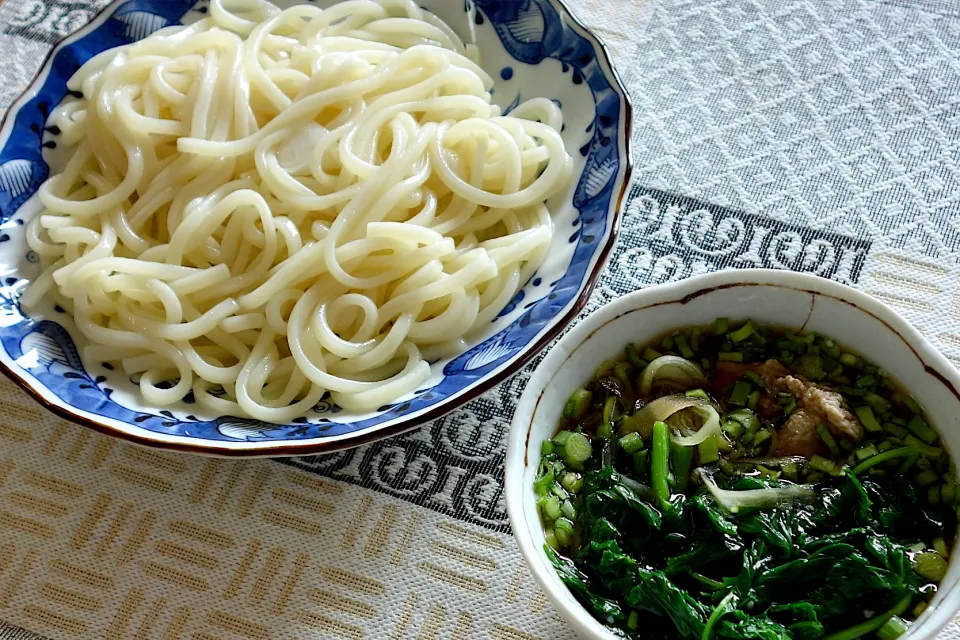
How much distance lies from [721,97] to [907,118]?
16.1 inches

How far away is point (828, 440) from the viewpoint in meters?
1.28

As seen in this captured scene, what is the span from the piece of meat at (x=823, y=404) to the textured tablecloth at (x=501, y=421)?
1.24 ft

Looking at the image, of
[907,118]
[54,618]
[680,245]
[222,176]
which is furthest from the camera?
[907,118]

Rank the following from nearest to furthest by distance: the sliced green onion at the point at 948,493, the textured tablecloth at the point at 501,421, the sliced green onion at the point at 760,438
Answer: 1. the sliced green onion at the point at 948,493
2. the sliced green onion at the point at 760,438
3. the textured tablecloth at the point at 501,421

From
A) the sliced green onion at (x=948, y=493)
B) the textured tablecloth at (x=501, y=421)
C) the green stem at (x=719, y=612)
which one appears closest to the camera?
the green stem at (x=719, y=612)

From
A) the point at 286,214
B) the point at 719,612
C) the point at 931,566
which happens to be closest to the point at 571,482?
the point at 719,612

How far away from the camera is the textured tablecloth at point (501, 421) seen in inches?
56.8

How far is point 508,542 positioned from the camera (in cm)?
148

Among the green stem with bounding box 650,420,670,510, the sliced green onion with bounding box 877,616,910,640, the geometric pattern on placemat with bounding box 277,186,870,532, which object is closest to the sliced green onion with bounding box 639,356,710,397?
the green stem with bounding box 650,420,670,510

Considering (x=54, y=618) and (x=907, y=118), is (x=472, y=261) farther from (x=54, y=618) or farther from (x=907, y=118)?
(x=907, y=118)

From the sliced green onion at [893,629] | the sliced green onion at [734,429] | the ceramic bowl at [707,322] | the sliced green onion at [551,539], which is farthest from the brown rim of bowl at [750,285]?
the sliced green onion at [893,629]

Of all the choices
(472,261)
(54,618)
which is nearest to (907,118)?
(472,261)

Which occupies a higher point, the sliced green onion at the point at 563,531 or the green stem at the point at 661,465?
the green stem at the point at 661,465

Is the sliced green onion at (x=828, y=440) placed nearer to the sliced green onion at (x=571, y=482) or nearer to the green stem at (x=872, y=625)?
the green stem at (x=872, y=625)
